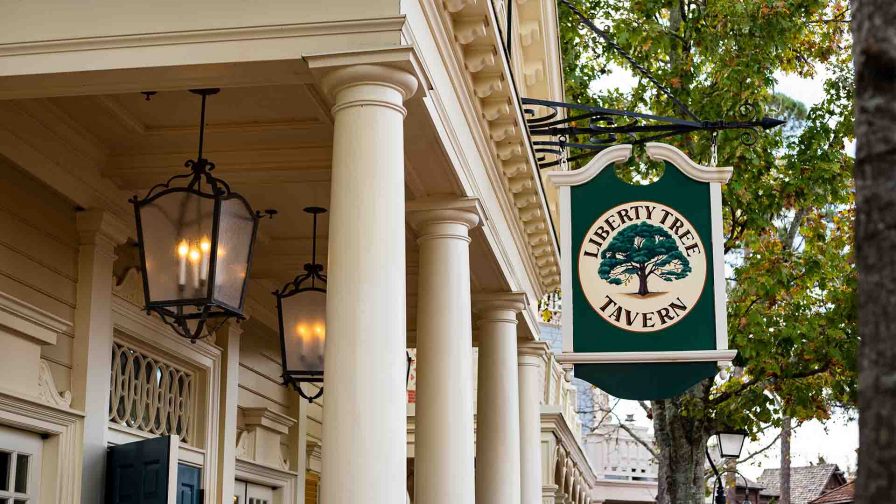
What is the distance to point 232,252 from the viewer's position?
27.0 feet

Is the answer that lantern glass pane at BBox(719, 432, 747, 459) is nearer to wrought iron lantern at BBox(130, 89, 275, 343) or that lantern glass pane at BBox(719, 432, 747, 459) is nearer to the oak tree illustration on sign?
the oak tree illustration on sign

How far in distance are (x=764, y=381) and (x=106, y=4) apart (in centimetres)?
1523

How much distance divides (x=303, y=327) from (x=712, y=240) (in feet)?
11.6

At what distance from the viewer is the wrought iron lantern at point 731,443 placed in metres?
17.7

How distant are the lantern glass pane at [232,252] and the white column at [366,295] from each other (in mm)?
1754

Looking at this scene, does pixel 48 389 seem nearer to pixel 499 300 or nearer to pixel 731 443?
pixel 499 300

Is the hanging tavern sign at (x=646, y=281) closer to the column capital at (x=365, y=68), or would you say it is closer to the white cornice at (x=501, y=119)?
the white cornice at (x=501, y=119)

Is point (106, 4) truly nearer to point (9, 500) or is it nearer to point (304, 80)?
point (304, 80)

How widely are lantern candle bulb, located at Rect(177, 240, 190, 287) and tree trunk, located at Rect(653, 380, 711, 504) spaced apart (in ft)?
41.9

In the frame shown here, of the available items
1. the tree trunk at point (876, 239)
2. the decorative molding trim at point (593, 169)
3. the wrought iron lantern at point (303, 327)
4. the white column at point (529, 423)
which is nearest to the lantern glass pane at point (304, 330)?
the wrought iron lantern at point (303, 327)

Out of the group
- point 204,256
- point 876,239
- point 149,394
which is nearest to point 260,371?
point 149,394

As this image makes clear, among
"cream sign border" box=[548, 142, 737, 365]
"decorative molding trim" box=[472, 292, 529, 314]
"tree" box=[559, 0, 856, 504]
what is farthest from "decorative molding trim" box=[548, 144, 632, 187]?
"tree" box=[559, 0, 856, 504]

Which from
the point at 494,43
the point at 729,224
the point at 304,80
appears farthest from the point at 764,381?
the point at 304,80

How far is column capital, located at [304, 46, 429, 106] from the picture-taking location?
6445mm
